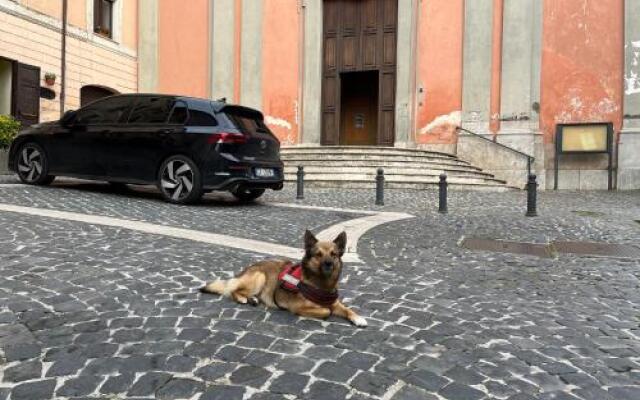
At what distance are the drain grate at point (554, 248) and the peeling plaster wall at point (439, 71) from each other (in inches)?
476

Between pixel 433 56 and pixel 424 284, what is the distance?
1591 cm

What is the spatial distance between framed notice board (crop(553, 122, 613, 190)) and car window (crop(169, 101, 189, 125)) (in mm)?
12497

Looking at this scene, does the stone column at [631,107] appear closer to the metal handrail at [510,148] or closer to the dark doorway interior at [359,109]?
the metal handrail at [510,148]

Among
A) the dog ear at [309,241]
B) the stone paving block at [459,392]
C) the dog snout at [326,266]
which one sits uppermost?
the dog ear at [309,241]

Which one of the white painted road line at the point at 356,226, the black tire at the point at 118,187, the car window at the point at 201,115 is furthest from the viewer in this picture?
the black tire at the point at 118,187

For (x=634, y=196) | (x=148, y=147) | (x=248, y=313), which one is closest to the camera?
(x=248, y=313)

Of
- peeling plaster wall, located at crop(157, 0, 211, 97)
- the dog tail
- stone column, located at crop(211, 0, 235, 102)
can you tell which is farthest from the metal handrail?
the dog tail

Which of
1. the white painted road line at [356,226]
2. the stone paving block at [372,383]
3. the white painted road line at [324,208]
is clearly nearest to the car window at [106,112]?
the white painted road line at [324,208]

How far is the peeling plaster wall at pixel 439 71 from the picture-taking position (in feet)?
62.1

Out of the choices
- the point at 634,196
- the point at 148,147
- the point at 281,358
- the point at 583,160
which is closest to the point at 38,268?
the point at 281,358

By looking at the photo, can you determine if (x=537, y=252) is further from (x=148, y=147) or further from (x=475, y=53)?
(x=475, y=53)

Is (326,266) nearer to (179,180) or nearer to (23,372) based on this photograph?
(23,372)

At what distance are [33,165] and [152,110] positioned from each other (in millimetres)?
2820

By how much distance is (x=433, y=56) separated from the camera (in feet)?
63.1
